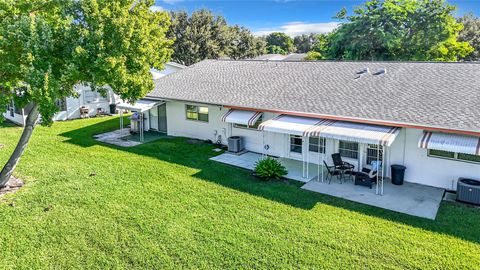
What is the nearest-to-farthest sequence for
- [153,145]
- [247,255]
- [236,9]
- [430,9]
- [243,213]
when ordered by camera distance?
[247,255] → [243,213] → [153,145] → [430,9] → [236,9]

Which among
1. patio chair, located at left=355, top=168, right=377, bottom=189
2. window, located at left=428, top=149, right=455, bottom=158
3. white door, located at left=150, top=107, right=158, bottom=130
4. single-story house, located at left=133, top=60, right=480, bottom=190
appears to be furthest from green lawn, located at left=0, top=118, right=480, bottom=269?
white door, located at left=150, top=107, right=158, bottom=130

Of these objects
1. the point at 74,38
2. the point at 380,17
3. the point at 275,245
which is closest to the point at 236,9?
the point at 380,17

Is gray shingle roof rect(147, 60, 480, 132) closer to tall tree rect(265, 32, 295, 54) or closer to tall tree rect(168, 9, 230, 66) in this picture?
tall tree rect(168, 9, 230, 66)

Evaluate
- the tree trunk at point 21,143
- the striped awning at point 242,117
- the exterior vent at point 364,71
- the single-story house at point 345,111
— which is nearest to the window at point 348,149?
the single-story house at point 345,111

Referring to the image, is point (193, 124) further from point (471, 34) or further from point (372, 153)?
point (471, 34)

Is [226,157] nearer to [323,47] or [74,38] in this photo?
[74,38]

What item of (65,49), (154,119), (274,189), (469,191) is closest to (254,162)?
(274,189)

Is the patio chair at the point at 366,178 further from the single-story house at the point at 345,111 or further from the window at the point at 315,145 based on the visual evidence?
the window at the point at 315,145
